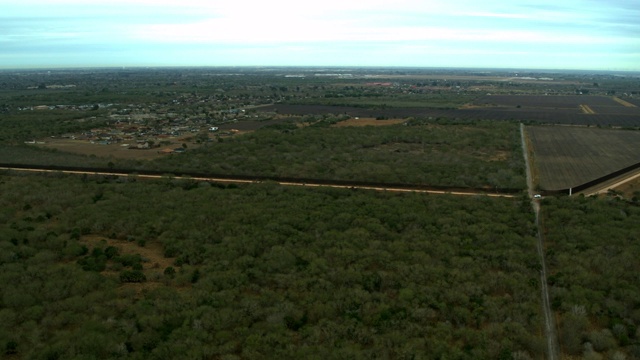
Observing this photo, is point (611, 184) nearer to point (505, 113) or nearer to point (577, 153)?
point (577, 153)

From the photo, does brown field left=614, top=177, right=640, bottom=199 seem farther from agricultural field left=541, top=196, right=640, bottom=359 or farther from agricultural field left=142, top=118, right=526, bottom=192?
agricultural field left=142, top=118, right=526, bottom=192

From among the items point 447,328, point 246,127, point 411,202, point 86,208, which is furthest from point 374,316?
point 246,127

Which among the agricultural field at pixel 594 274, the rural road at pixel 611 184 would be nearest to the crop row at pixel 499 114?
the rural road at pixel 611 184

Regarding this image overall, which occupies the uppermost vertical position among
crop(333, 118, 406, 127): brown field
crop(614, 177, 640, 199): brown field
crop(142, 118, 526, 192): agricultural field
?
crop(333, 118, 406, 127): brown field

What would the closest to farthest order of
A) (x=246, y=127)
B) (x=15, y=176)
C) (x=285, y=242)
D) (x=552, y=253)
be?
(x=552, y=253)
(x=285, y=242)
(x=15, y=176)
(x=246, y=127)

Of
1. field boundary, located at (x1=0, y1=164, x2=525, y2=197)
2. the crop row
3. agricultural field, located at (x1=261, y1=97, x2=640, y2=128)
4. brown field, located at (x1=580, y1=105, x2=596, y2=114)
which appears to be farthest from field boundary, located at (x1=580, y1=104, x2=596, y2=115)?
field boundary, located at (x1=0, y1=164, x2=525, y2=197)

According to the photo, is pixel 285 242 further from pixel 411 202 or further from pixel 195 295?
pixel 411 202

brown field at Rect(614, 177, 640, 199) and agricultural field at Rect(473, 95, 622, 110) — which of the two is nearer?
brown field at Rect(614, 177, 640, 199)

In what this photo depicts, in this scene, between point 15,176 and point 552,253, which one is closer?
point 552,253

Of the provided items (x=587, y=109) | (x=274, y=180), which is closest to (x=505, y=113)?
(x=587, y=109)
